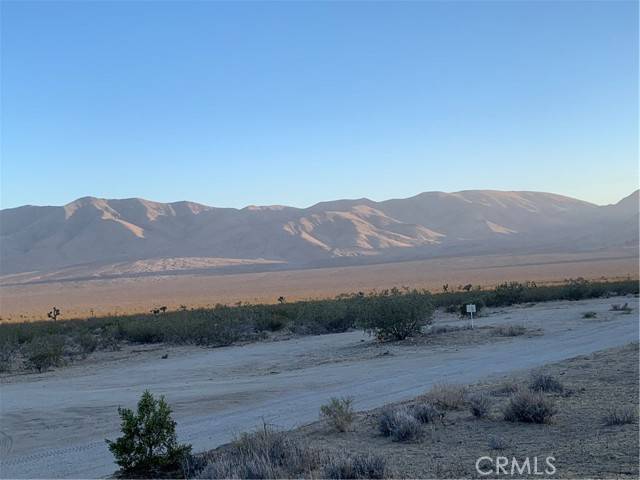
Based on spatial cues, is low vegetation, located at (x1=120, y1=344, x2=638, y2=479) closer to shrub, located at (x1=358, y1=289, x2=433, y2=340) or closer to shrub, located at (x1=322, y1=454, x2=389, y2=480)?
shrub, located at (x1=322, y1=454, x2=389, y2=480)

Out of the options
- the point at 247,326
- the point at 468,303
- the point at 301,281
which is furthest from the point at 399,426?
the point at 301,281

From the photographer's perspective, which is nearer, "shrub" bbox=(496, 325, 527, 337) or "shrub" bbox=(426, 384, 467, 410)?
"shrub" bbox=(426, 384, 467, 410)

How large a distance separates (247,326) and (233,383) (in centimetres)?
1534

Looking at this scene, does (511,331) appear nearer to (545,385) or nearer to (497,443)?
(545,385)

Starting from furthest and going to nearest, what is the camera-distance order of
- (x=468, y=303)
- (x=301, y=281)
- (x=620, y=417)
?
(x=301, y=281) < (x=468, y=303) < (x=620, y=417)

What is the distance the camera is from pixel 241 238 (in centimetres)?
16525

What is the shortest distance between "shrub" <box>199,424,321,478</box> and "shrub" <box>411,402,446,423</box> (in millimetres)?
2722

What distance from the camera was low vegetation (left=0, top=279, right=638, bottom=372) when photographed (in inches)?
1046

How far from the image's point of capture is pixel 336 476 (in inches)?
321

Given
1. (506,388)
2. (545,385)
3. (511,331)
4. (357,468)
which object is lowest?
(511,331)

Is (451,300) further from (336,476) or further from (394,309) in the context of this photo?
(336,476)

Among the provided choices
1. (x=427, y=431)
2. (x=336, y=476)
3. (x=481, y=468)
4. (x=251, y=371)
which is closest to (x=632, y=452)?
(x=481, y=468)

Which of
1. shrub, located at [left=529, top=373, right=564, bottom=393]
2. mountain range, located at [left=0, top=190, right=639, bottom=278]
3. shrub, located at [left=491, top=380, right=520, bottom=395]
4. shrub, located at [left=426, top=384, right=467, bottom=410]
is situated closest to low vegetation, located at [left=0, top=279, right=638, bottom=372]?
shrub, located at [left=491, top=380, right=520, bottom=395]

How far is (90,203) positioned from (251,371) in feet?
601
